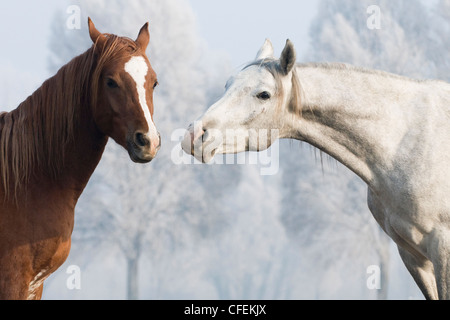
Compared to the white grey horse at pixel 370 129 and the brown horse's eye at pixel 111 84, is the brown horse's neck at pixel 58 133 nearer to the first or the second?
the brown horse's eye at pixel 111 84

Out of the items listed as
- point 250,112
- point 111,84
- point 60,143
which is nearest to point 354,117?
point 250,112

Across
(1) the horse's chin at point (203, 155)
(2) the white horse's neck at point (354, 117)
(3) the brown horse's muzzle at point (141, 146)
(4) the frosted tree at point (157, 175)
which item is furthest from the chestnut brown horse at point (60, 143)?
(4) the frosted tree at point (157, 175)

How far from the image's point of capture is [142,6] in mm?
20359

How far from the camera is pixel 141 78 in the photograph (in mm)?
4031

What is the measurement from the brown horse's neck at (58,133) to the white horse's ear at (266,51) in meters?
1.26

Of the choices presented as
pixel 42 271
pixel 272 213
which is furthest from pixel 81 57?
pixel 272 213

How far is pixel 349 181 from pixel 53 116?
54.6ft

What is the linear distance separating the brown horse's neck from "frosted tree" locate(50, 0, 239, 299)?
1541 cm

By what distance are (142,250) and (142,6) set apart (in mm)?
8527

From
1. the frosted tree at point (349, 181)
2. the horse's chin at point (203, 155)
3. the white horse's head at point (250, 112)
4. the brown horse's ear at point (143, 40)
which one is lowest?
the horse's chin at point (203, 155)

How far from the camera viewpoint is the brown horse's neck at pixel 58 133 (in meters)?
4.09

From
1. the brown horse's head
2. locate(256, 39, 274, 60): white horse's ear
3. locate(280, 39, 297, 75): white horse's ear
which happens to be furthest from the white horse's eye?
the brown horse's head

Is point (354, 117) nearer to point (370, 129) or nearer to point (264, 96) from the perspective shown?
point (370, 129)

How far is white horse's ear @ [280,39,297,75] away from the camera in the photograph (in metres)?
4.01
